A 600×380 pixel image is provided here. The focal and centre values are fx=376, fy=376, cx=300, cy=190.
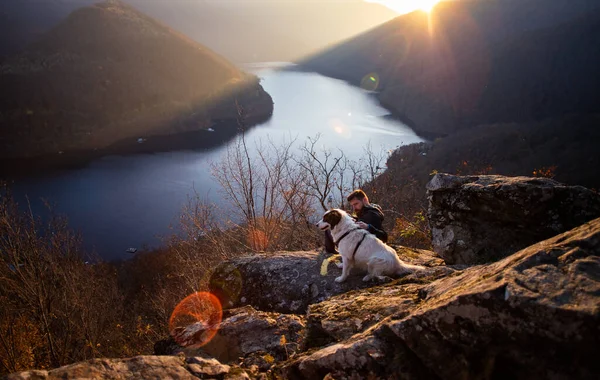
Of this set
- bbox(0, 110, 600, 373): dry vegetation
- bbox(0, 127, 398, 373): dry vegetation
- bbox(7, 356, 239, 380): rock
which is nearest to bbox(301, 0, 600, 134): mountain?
bbox(0, 110, 600, 373): dry vegetation

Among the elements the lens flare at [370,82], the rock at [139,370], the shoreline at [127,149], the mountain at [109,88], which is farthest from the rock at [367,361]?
the lens flare at [370,82]

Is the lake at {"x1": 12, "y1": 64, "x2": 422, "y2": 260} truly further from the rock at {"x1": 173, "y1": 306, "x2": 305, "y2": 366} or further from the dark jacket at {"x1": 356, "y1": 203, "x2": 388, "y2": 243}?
the rock at {"x1": 173, "y1": 306, "x2": 305, "y2": 366}

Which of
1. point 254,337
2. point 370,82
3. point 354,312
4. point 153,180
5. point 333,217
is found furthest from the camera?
point 370,82

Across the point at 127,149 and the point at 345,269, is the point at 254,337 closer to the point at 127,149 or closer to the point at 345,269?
the point at 345,269

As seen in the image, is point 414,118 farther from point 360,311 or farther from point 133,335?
point 360,311

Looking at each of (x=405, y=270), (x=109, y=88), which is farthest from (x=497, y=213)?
(x=109, y=88)

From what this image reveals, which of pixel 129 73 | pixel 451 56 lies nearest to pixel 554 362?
pixel 129 73
